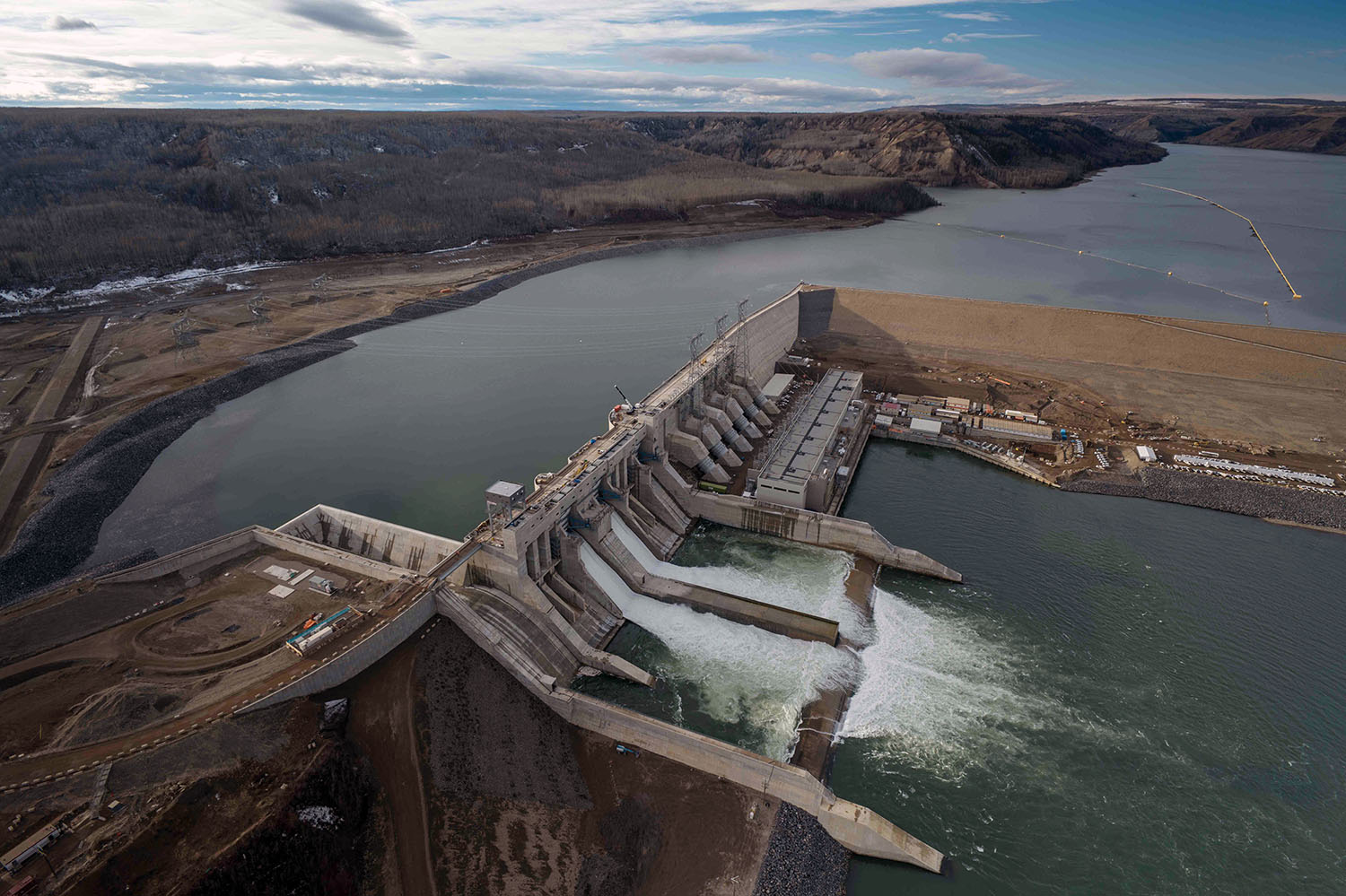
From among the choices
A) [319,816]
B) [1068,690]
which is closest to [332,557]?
[319,816]

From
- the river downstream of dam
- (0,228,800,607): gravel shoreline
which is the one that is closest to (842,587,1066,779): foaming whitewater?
the river downstream of dam

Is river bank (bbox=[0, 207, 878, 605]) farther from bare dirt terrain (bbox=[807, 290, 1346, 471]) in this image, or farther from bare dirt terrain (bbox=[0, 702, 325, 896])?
bare dirt terrain (bbox=[807, 290, 1346, 471])

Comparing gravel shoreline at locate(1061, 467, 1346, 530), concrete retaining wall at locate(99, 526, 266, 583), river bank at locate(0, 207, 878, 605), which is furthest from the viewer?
gravel shoreline at locate(1061, 467, 1346, 530)

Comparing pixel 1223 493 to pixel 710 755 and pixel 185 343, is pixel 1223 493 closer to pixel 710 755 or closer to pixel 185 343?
pixel 710 755

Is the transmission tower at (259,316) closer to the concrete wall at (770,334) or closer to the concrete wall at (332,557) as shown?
the concrete wall at (332,557)

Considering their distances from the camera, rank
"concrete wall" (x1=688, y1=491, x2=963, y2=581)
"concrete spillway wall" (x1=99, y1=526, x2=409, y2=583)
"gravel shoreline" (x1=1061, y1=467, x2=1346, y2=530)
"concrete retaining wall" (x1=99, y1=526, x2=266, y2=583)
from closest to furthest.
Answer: "concrete retaining wall" (x1=99, y1=526, x2=266, y2=583) < "concrete spillway wall" (x1=99, y1=526, x2=409, y2=583) < "concrete wall" (x1=688, y1=491, x2=963, y2=581) < "gravel shoreline" (x1=1061, y1=467, x2=1346, y2=530)

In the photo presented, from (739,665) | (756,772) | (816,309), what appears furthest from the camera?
(816,309)
